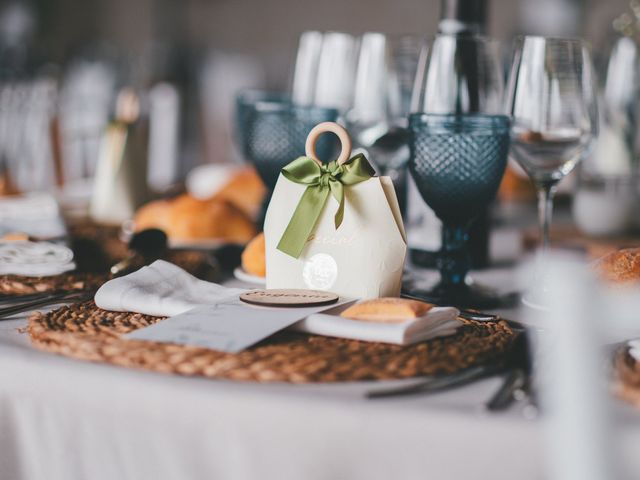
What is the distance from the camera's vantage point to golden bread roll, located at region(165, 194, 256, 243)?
49.1 inches

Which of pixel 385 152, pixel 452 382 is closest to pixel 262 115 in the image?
pixel 385 152

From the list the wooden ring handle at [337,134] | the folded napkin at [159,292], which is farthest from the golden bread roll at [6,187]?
the wooden ring handle at [337,134]

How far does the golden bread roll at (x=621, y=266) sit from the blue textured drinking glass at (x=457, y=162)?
0.47 ft

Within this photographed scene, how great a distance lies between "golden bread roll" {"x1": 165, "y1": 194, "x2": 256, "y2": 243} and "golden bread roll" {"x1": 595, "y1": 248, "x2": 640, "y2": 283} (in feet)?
1.72

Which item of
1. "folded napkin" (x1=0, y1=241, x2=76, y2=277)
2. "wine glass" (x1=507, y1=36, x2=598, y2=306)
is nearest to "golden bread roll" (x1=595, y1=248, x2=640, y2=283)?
"wine glass" (x1=507, y1=36, x2=598, y2=306)

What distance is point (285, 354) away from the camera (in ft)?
2.22

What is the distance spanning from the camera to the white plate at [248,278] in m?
1.02

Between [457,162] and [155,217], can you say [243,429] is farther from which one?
[155,217]

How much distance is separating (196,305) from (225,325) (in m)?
0.09

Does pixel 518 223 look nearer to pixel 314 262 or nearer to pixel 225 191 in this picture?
pixel 225 191

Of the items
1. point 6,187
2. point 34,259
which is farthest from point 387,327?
point 6,187

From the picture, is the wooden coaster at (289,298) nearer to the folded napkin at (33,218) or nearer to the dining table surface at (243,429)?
the dining table surface at (243,429)

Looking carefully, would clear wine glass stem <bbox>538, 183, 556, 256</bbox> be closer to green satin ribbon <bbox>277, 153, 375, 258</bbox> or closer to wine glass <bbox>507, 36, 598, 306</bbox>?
wine glass <bbox>507, 36, 598, 306</bbox>

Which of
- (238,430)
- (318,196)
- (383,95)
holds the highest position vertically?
(383,95)
